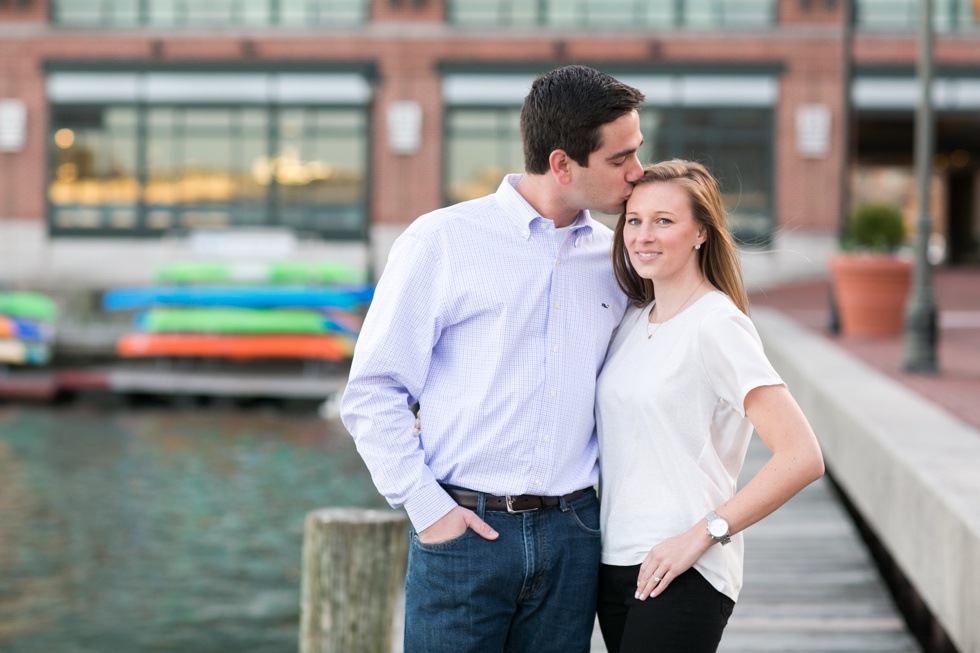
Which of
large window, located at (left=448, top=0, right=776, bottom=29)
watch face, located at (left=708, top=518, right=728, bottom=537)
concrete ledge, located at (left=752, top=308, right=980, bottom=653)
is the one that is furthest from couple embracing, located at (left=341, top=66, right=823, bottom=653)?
large window, located at (left=448, top=0, right=776, bottom=29)

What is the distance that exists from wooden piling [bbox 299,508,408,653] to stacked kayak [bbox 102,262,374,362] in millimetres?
13640

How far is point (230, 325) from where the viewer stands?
19.5 metres

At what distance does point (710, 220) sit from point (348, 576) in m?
2.71

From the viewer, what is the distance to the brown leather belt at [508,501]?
274 centimetres

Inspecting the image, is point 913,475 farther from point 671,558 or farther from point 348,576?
point 671,558

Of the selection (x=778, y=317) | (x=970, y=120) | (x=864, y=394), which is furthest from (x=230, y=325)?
(x=970, y=120)

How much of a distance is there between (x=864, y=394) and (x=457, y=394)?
5603 millimetres

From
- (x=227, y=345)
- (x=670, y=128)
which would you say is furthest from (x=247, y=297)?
(x=670, y=128)

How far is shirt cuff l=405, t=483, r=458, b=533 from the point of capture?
268 centimetres

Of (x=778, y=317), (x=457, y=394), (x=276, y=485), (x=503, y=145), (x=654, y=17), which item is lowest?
(x=276, y=485)

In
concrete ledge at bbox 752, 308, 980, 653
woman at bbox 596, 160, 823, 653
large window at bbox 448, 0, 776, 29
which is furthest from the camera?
large window at bbox 448, 0, 776, 29

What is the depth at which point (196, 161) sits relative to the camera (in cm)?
2839

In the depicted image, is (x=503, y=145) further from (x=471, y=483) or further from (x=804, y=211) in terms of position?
(x=471, y=483)

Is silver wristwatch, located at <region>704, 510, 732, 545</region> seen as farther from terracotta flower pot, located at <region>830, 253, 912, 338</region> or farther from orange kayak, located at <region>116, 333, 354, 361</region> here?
orange kayak, located at <region>116, 333, 354, 361</region>
